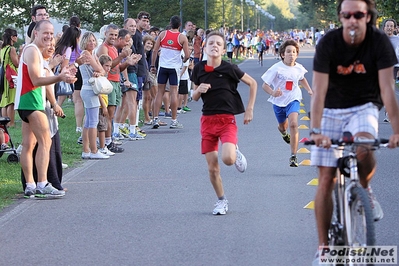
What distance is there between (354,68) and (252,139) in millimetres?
9273

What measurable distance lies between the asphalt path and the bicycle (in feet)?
3.16

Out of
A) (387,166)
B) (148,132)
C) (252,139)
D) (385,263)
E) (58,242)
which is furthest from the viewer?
(148,132)

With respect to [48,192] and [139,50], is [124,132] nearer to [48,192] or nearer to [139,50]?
[139,50]

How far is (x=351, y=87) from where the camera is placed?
557 cm

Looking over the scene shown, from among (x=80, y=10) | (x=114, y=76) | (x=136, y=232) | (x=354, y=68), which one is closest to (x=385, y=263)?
(x=354, y=68)

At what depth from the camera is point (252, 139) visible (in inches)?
580

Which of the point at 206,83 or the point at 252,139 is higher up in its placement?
the point at 206,83

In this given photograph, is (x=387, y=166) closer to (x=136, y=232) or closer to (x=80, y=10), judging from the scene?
(x=136, y=232)

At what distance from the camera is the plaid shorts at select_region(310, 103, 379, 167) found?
552 centimetres

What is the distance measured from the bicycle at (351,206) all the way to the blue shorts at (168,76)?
11.4 meters

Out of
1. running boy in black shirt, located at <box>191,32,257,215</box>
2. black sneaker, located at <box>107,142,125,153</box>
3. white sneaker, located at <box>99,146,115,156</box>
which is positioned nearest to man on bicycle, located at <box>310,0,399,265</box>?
running boy in black shirt, located at <box>191,32,257,215</box>

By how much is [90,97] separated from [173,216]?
14.1 ft

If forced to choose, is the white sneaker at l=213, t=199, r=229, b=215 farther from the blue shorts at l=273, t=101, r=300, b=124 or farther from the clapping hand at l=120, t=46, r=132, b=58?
the clapping hand at l=120, t=46, r=132, b=58

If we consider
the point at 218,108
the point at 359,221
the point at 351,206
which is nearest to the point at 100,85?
the point at 218,108
